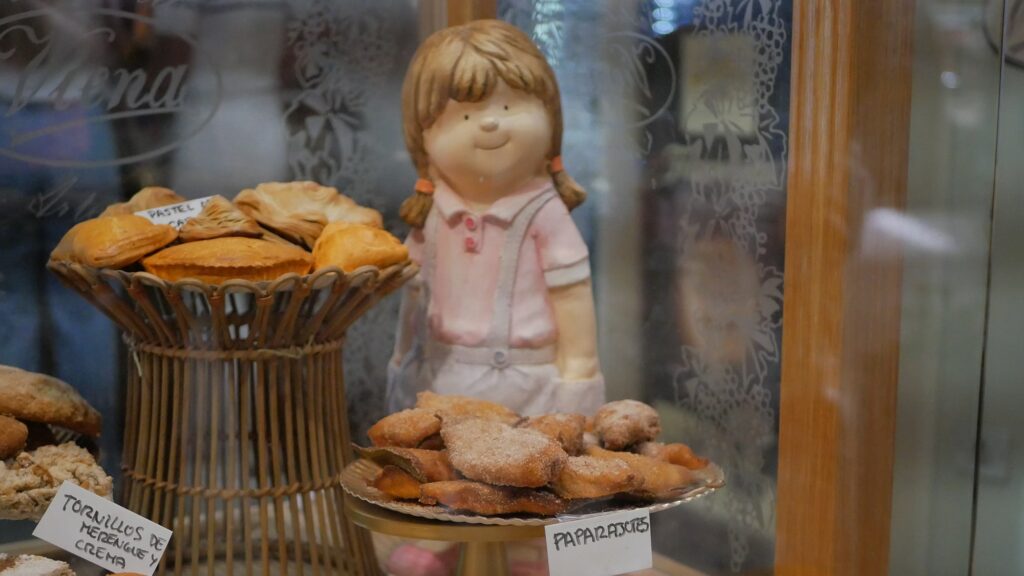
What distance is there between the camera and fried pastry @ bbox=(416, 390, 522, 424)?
60.4 inches

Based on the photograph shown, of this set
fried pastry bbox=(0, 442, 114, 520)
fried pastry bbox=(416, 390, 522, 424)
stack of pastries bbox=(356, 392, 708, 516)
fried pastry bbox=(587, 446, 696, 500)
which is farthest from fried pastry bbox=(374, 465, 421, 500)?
fried pastry bbox=(0, 442, 114, 520)

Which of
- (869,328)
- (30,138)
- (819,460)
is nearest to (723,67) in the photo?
(869,328)

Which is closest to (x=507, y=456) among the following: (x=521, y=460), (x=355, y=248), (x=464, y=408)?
(x=521, y=460)

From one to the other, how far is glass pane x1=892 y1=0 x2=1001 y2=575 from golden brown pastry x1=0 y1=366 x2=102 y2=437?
1.18 m

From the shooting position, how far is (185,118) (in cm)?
205

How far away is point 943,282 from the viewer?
156 centimetres

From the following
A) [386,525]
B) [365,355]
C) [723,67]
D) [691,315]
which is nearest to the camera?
[386,525]

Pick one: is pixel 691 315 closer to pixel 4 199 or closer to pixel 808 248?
pixel 808 248

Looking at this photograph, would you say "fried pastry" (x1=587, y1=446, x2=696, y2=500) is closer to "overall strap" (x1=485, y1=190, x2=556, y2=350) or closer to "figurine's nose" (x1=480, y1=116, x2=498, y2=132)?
"overall strap" (x1=485, y1=190, x2=556, y2=350)

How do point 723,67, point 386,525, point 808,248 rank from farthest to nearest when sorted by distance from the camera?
point 723,67 < point 808,248 < point 386,525

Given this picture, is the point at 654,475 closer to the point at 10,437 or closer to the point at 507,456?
the point at 507,456

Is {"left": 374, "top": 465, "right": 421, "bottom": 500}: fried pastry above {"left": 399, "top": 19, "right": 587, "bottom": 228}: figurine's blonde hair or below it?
below

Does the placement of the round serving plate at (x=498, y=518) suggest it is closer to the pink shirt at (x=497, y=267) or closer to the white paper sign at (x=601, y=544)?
the white paper sign at (x=601, y=544)

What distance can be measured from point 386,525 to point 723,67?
3.17 ft
